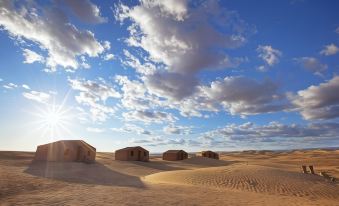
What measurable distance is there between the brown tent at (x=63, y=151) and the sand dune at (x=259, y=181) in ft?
53.8

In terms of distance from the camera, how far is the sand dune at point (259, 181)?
20.7 meters

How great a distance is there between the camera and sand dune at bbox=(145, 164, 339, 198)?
20.7 metres

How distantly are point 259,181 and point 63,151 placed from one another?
24018mm

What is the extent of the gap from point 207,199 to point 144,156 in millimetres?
37032

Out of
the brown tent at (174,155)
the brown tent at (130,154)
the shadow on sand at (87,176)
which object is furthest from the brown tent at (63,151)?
the brown tent at (174,155)

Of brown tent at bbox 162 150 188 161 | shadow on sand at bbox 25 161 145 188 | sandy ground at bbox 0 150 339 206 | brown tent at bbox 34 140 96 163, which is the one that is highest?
brown tent at bbox 162 150 188 161

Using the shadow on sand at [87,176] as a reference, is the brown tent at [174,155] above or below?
above

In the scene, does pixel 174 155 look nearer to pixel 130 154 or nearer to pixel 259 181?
pixel 130 154

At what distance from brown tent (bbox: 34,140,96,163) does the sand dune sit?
16.4 m

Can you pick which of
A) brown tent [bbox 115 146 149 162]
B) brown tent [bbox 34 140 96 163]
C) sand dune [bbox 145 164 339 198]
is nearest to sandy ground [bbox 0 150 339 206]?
sand dune [bbox 145 164 339 198]

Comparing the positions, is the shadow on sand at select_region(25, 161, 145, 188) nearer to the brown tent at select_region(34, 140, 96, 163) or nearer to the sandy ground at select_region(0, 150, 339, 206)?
the sandy ground at select_region(0, 150, 339, 206)

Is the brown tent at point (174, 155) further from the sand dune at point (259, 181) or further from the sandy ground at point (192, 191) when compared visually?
the sandy ground at point (192, 191)

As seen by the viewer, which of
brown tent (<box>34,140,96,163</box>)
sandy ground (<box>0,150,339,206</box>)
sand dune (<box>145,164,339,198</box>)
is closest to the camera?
sandy ground (<box>0,150,339,206</box>)

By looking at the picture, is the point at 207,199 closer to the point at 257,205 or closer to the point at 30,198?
the point at 257,205
